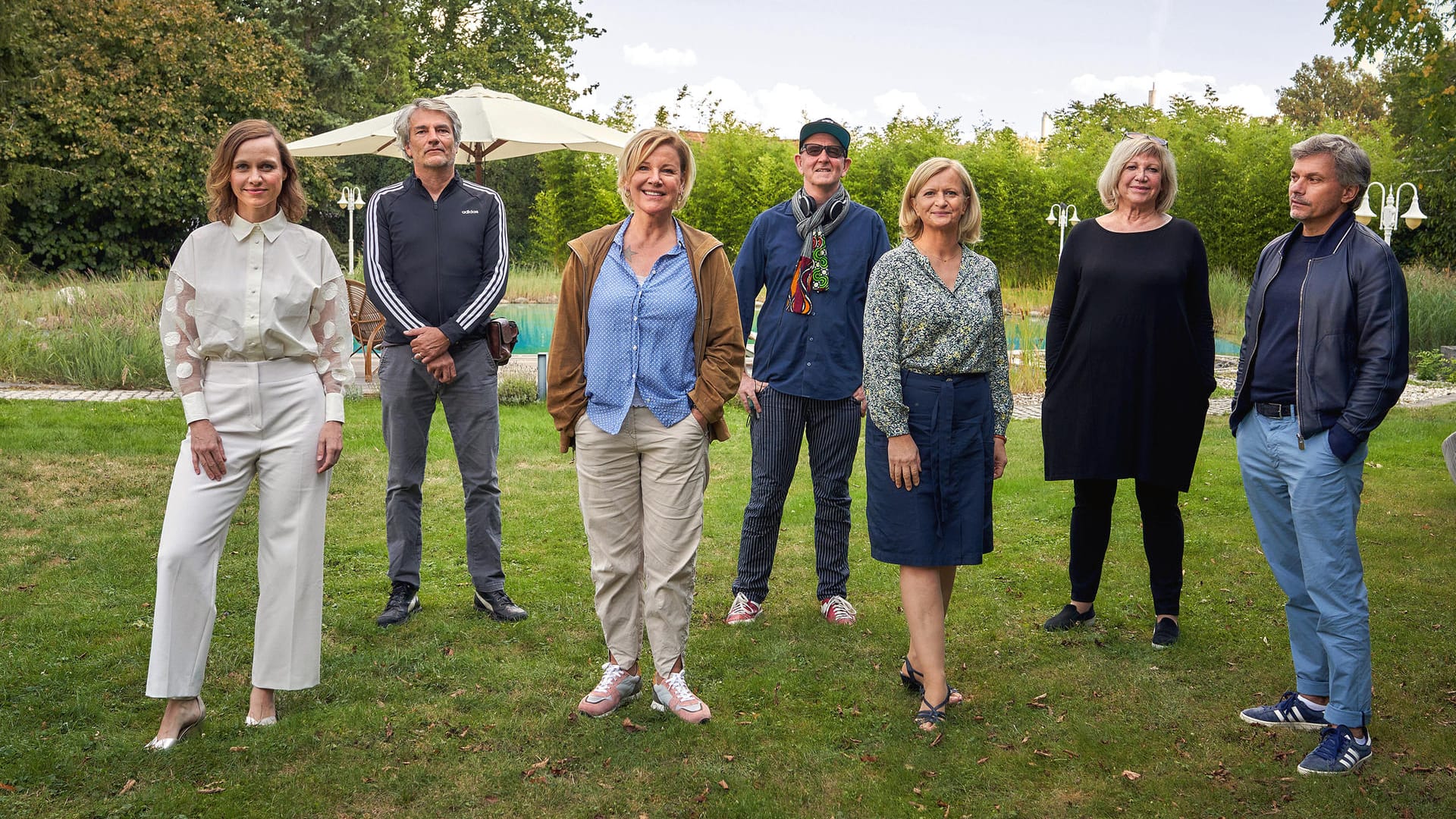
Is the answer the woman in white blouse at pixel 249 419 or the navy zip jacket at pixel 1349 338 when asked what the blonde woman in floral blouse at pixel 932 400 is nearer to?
the navy zip jacket at pixel 1349 338

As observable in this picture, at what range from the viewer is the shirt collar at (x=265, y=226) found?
11.0 ft

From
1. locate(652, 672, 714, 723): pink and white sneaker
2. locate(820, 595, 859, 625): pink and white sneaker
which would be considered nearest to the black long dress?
locate(820, 595, 859, 625): pink and white sneaker

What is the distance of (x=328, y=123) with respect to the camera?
27.0 meters

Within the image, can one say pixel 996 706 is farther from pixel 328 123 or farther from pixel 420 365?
pixel 328 123

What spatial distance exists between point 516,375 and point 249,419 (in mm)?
8303

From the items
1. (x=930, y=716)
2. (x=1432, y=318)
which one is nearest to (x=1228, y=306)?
(x=1432, y=318)

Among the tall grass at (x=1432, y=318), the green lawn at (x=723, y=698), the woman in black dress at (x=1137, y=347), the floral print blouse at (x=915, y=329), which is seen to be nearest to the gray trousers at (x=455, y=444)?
the green lawn at (x=723, y=698)

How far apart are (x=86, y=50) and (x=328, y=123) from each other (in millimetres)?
6258

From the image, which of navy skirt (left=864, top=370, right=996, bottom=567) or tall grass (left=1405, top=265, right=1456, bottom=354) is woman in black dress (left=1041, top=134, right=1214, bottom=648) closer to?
navy skirt (left=864, top=370, right=996, bottom=567)

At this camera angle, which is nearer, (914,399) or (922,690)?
(914,399)

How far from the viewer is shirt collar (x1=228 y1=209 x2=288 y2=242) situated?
335 cm

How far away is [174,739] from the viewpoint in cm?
331

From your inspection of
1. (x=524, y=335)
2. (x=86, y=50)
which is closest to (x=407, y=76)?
(x=86, y=50)

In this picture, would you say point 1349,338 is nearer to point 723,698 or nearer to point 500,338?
point 723,698
